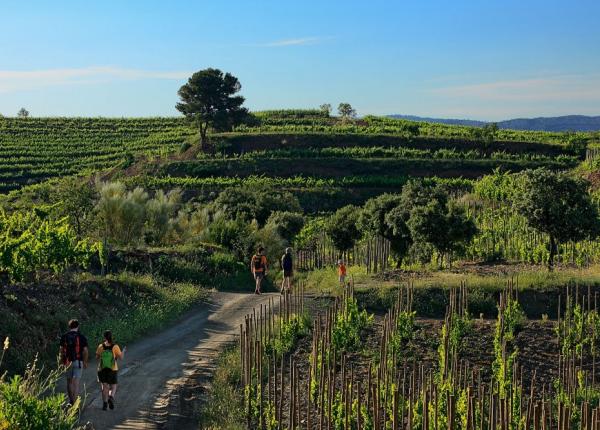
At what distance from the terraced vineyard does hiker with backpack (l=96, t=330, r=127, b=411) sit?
184 feet

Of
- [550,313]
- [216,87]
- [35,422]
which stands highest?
[216,87]

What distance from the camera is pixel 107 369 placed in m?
12.7

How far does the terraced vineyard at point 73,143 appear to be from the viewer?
70.6 m

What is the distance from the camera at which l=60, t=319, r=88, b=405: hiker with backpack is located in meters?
12.7

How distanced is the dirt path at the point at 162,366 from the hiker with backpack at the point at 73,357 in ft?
1.48

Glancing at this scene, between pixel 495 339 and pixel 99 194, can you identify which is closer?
pixel 495 339

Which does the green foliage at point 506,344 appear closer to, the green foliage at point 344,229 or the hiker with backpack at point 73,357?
the hiker with backpack at point 73,357

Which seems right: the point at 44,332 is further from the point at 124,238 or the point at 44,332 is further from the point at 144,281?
the point at 124,238

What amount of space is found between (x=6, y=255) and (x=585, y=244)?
21.9 meters

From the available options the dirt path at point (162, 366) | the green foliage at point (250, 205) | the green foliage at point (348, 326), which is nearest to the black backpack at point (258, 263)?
the dirt path at point (162, 366)

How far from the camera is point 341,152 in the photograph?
67.7 m

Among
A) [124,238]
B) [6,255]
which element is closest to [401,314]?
[6,255]

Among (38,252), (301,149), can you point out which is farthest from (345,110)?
(38,252)

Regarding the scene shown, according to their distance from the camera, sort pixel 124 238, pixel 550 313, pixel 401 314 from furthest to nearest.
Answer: pixel 124 238 < pixel 550 313 < pixel 401 314
